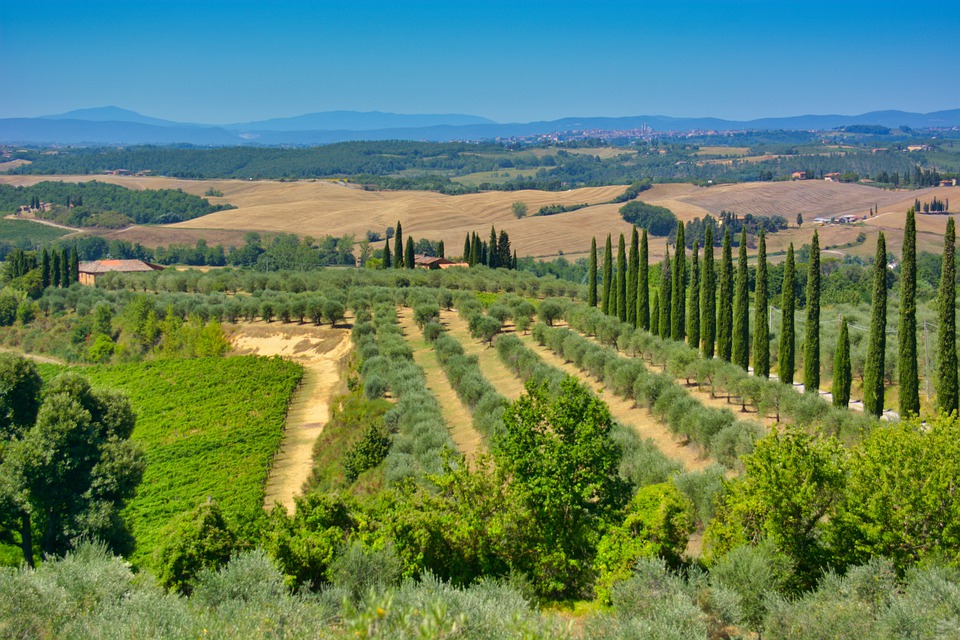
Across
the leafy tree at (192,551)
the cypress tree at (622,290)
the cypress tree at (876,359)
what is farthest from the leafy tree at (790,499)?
the cypress tree at (622,290)

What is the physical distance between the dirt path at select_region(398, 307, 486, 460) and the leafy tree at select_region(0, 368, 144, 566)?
1264 centimetres

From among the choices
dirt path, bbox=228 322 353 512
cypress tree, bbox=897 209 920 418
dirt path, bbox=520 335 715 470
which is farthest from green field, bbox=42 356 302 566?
cypress tree, bbox=897 209 920 418

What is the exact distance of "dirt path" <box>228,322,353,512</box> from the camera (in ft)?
128

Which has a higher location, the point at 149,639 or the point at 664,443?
the point at 149,639

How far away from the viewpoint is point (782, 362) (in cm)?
4075

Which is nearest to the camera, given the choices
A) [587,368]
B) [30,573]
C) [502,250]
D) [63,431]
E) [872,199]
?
[30,573]

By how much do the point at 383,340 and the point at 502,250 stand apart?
40.7 m

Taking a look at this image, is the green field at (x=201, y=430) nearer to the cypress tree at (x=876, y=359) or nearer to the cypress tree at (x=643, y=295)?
the cypress tree at (x=643, y=295)

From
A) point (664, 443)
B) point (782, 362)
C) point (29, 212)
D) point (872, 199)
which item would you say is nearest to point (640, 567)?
point (664, 443)

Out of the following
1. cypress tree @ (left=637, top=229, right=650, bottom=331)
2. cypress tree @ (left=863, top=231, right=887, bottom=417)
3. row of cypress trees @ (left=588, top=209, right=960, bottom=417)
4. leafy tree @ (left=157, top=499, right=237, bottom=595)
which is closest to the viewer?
leafy tree @ (left=157, top=499, right=237, bottom=595)

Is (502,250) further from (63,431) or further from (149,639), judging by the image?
(149,639)

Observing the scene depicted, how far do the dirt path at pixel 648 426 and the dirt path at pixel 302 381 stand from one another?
14.0 meters

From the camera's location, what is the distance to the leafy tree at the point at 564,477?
69.5 ft

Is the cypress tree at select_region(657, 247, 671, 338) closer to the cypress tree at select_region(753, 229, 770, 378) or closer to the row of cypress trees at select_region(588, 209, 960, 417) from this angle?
the row of cypress trees at select_region(588, 209, 960, 417)
